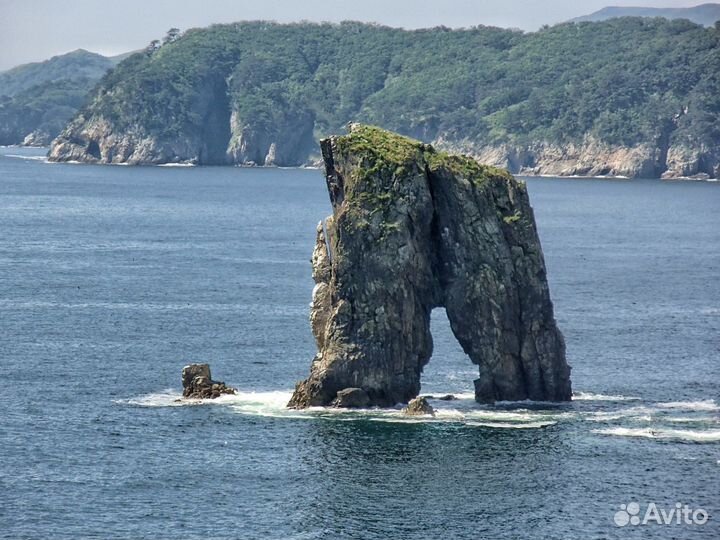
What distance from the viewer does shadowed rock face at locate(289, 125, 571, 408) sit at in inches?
3684

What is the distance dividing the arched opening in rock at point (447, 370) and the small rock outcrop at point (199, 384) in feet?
44.7

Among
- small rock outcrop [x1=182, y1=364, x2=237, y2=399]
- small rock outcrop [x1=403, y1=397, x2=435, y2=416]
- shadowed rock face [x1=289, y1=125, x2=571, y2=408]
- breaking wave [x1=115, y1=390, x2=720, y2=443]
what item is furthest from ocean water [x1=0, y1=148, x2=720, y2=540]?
shadowed rock face [x1=289, y1=125, x2=571, y2=408]

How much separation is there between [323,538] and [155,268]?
9674 centimetres

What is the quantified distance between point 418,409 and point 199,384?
15.2 m

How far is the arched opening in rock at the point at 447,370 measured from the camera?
333 feet

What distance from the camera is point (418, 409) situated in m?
90.9

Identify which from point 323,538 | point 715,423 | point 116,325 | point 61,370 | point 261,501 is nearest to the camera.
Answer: point 323,538

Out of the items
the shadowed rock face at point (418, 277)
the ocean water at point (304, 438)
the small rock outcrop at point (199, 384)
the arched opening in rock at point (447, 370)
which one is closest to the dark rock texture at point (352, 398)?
the shadowed rock face at point (418, 277)

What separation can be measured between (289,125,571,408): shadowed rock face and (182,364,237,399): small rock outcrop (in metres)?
6.02

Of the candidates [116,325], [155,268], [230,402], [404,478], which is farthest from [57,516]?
[155,268]

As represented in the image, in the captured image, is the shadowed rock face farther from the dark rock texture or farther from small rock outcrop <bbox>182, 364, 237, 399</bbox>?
small rock outcrop <bbox>182, 364, 237, 399</bbox>

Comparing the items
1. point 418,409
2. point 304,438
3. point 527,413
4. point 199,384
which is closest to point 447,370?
point 527,413

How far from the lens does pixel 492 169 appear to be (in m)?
97.8

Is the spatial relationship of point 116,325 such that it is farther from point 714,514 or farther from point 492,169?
point 714,514
